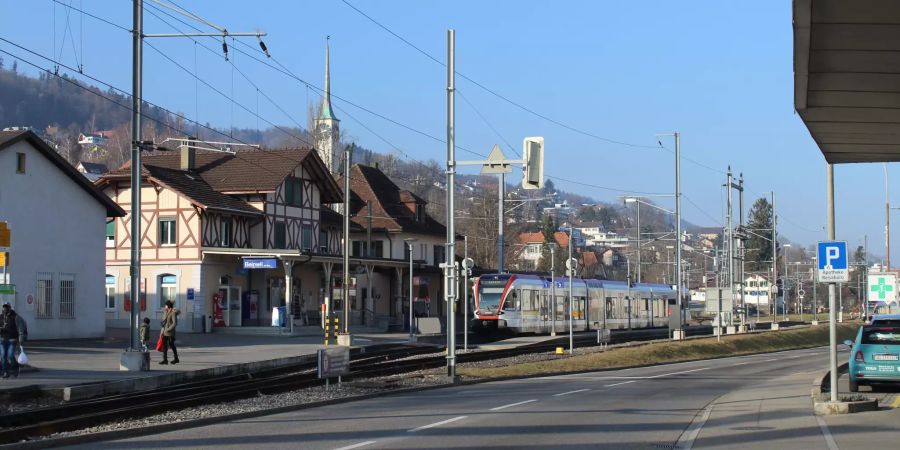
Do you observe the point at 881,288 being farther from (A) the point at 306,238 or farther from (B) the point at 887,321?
(B) the point at 887,321

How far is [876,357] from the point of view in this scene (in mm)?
21688

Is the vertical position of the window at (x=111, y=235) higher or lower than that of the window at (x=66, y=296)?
higher

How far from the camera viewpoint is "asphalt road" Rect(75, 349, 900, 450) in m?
14.2

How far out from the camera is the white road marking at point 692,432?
14.1 metres

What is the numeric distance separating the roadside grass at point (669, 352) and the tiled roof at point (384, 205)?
94.0 feet

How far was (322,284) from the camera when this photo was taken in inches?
2515

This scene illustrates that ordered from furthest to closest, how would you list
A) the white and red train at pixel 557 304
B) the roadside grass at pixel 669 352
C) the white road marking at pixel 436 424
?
the white and red train at pixel 557 304 → the roadside grass at pixel 669 352 → the white road marking at pixel 436 424

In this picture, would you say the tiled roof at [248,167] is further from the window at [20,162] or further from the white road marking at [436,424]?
the white road marking at [436,424]

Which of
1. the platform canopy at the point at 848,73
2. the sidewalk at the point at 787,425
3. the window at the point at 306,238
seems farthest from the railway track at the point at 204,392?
the window at the point at 306,238

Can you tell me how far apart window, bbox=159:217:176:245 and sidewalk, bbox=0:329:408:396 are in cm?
506

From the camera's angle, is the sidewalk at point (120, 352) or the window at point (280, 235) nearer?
the sidewalk at point (120, 352)

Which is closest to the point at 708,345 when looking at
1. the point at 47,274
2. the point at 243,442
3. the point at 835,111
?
the point at 47,274

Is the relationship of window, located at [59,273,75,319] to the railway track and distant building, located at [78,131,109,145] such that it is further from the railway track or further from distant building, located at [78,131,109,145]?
distant building, located at [78,131,109,145]

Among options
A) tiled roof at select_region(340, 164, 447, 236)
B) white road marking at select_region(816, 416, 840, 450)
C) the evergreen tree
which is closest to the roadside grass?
white road marking at select_region(816, 416, 840, 450)
